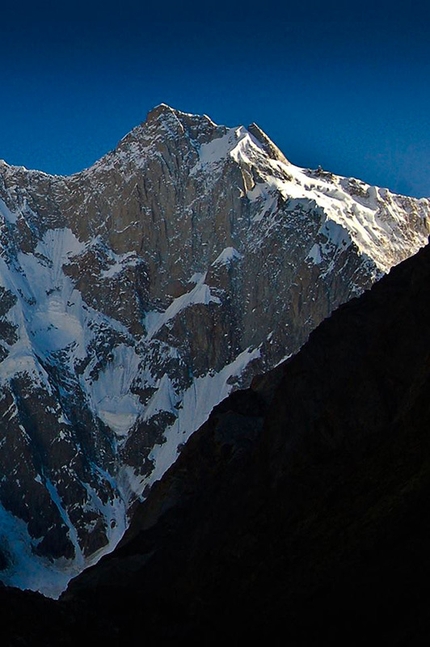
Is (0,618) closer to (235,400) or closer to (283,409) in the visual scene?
(283,409)

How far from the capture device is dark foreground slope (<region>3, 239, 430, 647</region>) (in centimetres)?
5203

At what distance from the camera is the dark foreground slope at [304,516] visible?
5203 cm

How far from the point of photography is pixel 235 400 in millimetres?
100688

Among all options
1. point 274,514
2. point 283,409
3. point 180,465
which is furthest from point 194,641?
point 180,465

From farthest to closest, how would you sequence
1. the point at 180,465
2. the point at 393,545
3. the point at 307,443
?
the point at 180,465 < the point at 307,443 < the point at 393,545

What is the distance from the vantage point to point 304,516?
221 ft

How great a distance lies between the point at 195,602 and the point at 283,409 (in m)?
19.8

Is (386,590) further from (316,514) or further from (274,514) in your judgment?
(274,514)

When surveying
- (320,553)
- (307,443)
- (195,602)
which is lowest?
(320,553)

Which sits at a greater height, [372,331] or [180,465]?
[180,465]

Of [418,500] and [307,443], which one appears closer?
[418,500]

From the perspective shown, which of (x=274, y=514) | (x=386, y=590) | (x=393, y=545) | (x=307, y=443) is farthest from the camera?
(x=307, y=443)

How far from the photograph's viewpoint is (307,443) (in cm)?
7706

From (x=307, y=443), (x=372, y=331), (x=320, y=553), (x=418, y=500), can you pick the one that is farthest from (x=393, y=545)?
(x=372, y=331)
